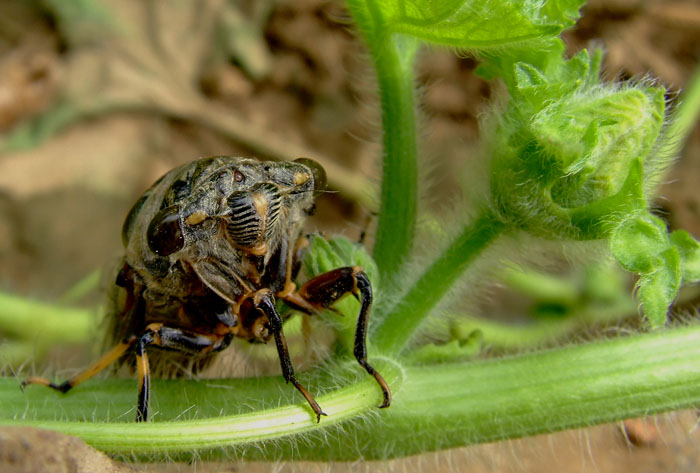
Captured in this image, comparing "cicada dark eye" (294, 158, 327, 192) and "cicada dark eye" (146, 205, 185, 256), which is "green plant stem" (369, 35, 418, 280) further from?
"cicada dark eye" (146, 205, 185, 256)

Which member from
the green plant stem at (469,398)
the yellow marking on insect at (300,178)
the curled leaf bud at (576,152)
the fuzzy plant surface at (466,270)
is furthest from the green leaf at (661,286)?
the yellow marking on insect at (300,178)

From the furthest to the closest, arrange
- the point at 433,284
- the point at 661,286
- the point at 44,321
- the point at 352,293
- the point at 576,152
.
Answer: the point at 44,321, the point at 433,284, the point at 352,293, the point at 661,286, the point at 576,152

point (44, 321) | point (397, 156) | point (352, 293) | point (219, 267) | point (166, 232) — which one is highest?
point (397, 156)

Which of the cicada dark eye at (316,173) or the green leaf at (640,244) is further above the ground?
the green leaf at (640,244)

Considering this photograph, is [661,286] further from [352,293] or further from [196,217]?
[196,217]

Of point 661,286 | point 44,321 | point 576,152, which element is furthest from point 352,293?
point 44,321

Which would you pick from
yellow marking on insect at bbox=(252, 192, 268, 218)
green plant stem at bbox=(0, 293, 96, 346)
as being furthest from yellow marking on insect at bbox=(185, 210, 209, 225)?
green plant stem at bbox=(0, 293, 96, 346)

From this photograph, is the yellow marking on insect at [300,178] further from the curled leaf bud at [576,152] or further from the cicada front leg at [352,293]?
the curled leaf bud at [576,152]
